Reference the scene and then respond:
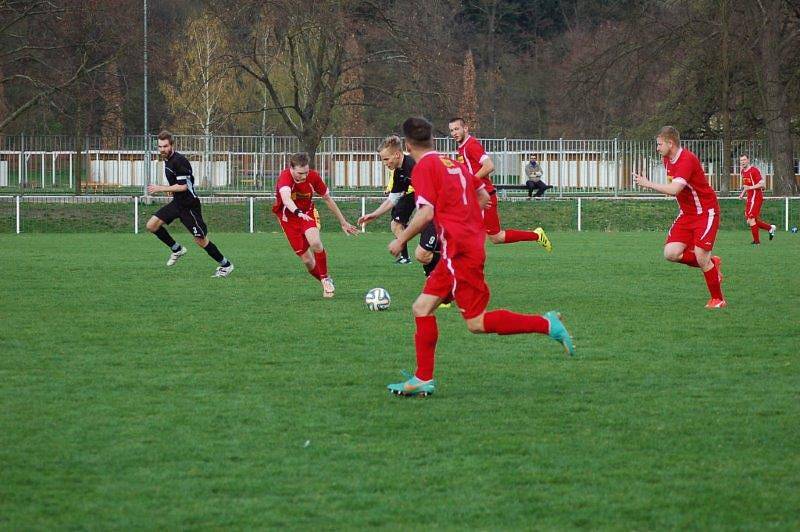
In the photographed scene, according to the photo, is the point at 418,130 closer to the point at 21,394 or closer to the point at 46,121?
the point at 21,394

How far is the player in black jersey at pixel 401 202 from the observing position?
1131 centimetres

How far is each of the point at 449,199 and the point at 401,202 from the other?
881 cm

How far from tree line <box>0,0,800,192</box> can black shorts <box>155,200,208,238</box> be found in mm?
17611

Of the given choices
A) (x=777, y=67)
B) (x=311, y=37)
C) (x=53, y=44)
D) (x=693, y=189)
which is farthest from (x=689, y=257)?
(x=311, y=37)

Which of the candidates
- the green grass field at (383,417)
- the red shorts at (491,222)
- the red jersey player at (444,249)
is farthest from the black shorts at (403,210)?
the red jersey player at (444,249)

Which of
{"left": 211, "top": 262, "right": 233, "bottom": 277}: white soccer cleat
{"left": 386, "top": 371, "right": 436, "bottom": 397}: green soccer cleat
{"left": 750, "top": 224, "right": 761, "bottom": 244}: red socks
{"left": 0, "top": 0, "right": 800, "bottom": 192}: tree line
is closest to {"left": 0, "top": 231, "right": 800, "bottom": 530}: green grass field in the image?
{"left": 386, "top": 371, "right": 436, "bottom": 397}: green soccer cleat

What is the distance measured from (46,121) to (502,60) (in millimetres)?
23851

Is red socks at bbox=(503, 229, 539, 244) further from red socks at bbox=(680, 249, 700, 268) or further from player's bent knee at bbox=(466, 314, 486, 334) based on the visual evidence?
player's bent knee at bbox=(466, 314, 486, 334)

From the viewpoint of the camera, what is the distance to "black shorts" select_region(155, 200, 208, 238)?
53.2 feet

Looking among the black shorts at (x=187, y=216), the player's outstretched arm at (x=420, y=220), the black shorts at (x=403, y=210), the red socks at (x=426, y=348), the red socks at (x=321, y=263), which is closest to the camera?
the player's outstretched arm at (x=420, y=220)

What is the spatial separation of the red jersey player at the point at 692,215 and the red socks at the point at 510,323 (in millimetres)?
4495

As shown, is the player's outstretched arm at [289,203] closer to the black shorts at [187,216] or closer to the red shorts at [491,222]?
the red shorts at [491,222]

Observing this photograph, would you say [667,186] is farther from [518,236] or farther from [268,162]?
A: [268,162]

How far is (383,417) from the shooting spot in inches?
254
